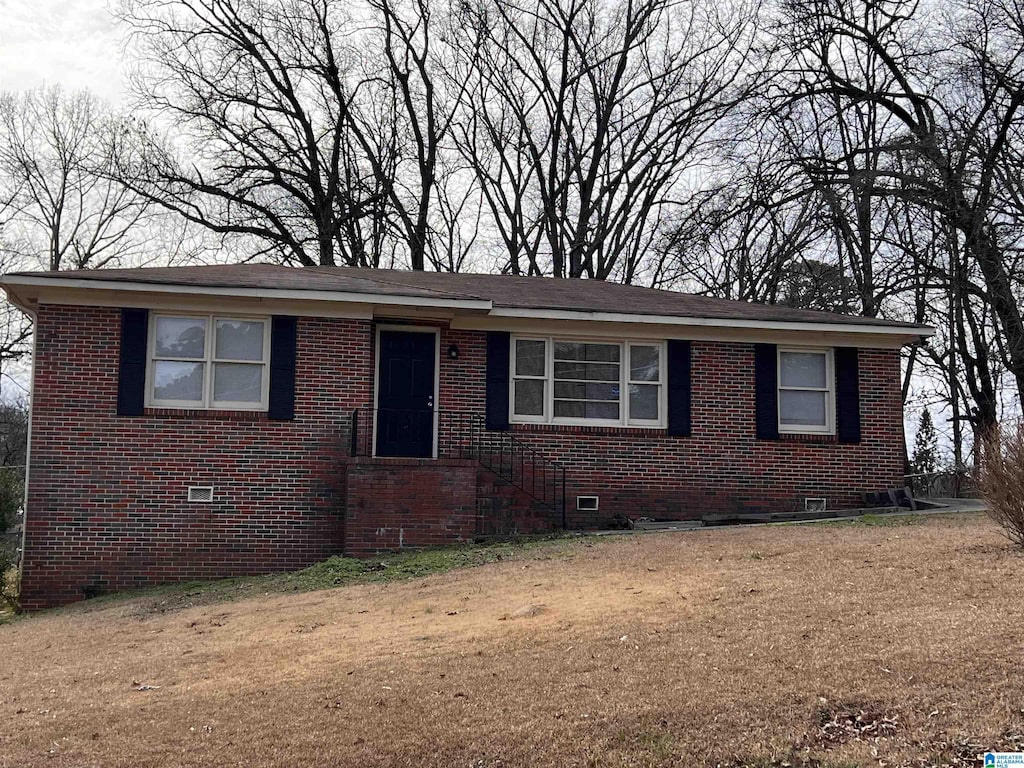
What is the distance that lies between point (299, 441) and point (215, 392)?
50.1 inches

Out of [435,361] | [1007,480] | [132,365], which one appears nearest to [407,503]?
[435,361]

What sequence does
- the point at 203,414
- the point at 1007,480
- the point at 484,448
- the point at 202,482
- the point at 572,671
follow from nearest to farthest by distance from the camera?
the point at 572,671, the point at 1007,480, the point at 202,482, the point at 203,414, the point at 484,448

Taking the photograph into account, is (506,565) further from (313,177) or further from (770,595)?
(313,177)

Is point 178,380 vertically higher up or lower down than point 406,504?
higher up

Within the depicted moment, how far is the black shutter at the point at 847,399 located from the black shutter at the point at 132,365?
32.6 ft

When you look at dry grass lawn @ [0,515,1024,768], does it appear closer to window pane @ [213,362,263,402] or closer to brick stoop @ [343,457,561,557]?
brick stoop @ [343,457,561,557]

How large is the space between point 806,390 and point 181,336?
9054mm

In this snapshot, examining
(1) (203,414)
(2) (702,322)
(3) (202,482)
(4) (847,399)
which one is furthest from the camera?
(4) (847,399)

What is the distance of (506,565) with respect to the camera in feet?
36.3

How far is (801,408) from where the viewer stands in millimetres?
15180

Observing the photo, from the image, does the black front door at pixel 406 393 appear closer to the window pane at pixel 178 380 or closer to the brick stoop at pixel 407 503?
the brick stoop at pixel 407 503

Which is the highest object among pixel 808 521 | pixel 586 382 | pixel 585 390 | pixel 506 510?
pixel 586 382

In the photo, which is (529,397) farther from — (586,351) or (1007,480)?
(1007,480)

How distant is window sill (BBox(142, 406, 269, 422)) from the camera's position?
13039 millimetres
